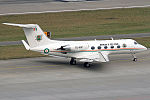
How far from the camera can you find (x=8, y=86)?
38.8 metres

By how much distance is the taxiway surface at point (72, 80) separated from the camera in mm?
35719

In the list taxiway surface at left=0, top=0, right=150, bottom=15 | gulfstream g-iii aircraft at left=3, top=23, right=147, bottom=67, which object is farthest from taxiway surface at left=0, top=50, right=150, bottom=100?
taxiway surface at left=0, top=0, right=150, bottom=15

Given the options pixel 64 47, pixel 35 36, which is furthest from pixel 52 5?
pixel 64 47

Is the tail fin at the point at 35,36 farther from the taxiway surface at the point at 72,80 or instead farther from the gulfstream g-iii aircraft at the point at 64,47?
the taxiway surface at the point at 72,80

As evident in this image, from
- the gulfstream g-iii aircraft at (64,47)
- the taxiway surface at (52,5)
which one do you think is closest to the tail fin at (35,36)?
the gulfstream g-iii aircraft at (64,47)

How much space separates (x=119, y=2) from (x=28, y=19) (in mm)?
29249

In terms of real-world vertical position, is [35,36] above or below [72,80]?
above

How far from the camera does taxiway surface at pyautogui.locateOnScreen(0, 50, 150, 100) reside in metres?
35.7

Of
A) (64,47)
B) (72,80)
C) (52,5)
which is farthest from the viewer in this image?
(52,5)

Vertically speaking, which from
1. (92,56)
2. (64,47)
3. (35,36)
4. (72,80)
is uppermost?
(35,36)

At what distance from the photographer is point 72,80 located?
4112cm

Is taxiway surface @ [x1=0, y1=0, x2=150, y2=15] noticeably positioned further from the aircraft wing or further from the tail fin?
the aircraft wing

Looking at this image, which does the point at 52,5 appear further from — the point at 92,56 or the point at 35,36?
the point at 92,56

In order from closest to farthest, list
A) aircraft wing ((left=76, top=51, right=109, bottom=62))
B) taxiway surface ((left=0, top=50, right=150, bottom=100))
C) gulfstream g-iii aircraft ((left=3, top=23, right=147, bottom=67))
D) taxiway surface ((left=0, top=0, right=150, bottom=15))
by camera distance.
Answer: taxiway surface ((left=0, top=50, right=150, bottom=100))
aircraft wing ((left=76, top=51, right=109, bottom=62))
gulfstream g-iii aircraft ((left=3, top=23, right=147, bottom=67))
taxiway surface ((left=0, top=0, right=150, bottom=15))
